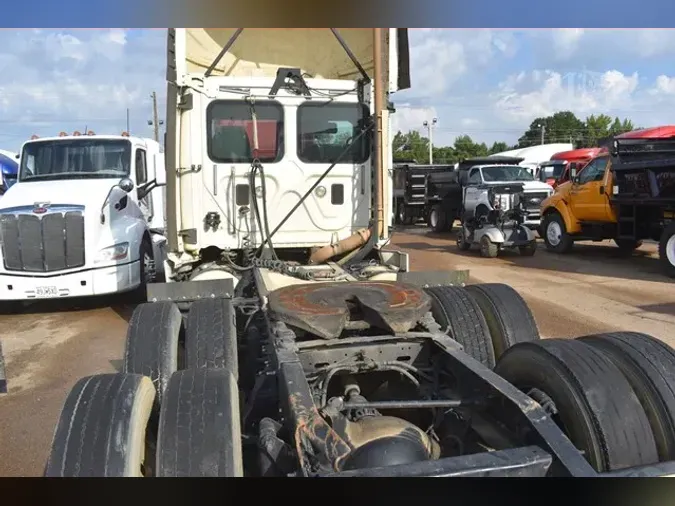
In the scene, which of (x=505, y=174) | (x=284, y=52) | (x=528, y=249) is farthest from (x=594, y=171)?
(x=284, y=52)

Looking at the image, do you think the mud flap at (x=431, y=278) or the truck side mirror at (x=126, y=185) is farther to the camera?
the truck side mirror at (x=126, y=185)

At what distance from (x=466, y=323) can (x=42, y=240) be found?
6.60 meters

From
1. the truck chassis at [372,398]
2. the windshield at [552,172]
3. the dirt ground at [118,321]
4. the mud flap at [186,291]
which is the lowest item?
the dirt ground at [118,321]

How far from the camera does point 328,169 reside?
6812 millimetres

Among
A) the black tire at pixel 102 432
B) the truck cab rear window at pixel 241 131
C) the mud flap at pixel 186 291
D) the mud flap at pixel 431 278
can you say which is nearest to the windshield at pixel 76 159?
the truck cab rear window at pixel 241 131

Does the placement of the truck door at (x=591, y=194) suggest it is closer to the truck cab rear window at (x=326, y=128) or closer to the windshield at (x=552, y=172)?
the truck cab rear window at (x=326, y=128)

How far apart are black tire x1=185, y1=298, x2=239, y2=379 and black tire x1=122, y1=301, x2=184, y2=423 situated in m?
0.10

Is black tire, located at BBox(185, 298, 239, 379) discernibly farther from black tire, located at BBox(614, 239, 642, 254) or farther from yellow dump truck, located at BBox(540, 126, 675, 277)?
black tire, located at BBox(614, 239, 642, 254)

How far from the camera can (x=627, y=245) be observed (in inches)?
567

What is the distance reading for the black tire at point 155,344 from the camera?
3.71 metres

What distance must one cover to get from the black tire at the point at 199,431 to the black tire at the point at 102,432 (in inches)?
5.0

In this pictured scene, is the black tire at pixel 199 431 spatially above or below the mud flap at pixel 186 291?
below

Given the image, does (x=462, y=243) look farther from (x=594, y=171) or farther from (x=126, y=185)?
(x=126, y=185)

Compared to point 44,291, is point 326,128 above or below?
above
